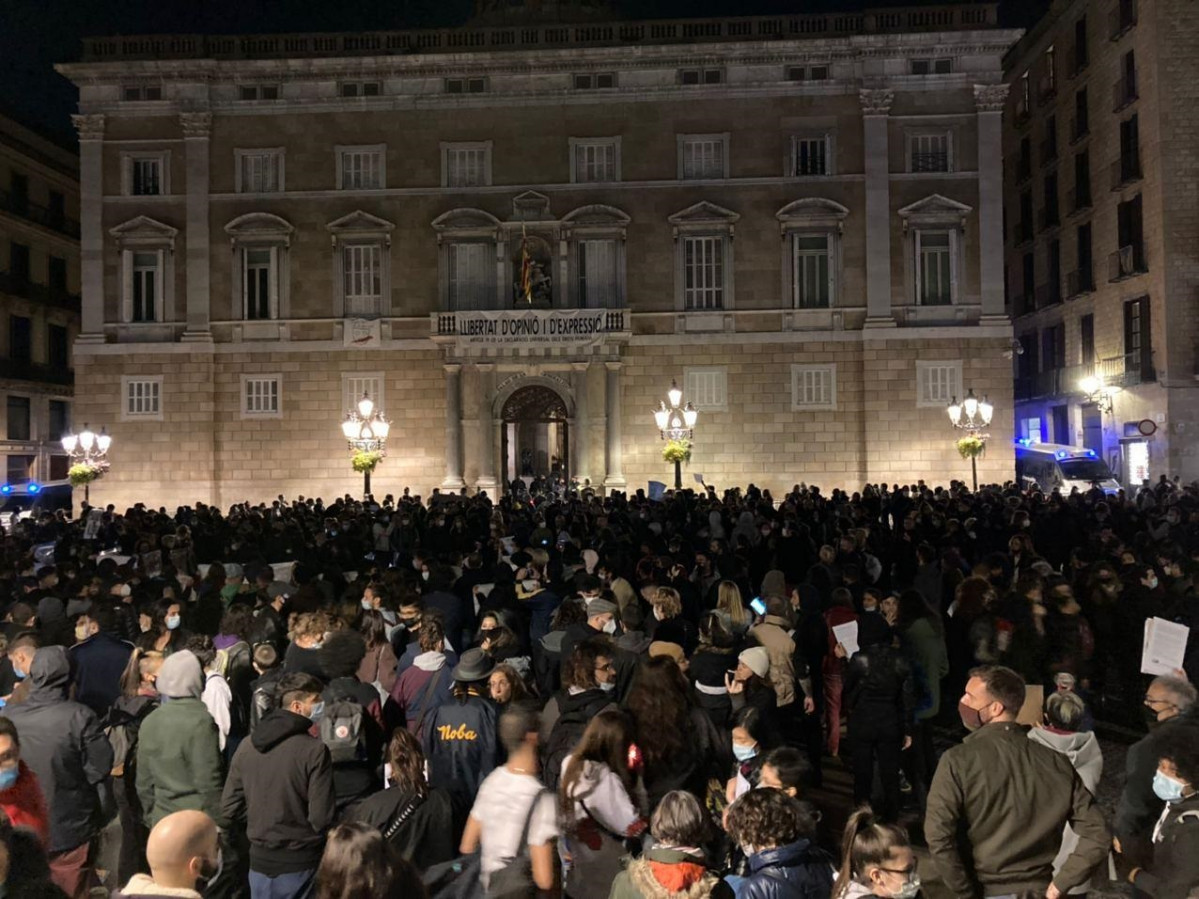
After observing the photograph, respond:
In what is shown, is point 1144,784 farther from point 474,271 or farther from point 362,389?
point 362,389

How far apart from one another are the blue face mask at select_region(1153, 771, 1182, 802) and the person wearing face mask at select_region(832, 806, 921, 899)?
1.60 m

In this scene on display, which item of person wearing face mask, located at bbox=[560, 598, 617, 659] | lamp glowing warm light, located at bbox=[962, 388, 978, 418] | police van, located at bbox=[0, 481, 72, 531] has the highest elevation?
lamp glowing warm light, located at bbox=[962, 388, 978, 418]

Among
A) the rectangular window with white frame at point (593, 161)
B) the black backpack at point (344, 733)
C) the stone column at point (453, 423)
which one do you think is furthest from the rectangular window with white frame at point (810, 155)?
the black backpack at point (344, 733)

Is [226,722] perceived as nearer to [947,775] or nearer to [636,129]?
[947,775]

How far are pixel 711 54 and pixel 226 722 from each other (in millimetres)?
28296

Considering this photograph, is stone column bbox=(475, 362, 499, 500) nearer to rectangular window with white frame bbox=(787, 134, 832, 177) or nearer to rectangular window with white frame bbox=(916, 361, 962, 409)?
rectangular window with white frame bbox=(787, 134, 832, 177)

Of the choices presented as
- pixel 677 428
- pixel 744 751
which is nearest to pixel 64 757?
pixel 744 751

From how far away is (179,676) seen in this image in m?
6.03

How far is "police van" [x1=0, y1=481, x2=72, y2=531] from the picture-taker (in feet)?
95.9

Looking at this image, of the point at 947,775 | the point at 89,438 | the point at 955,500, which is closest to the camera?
the point at 947,775

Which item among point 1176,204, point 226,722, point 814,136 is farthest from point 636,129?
point 226,722

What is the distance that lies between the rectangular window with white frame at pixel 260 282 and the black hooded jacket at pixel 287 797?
28.5 meters

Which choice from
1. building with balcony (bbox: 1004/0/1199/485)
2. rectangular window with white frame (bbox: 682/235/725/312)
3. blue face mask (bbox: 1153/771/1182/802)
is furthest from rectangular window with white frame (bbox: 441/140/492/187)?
blue face mask (bbox: 1153/771/1182/802)

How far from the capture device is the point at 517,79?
31219 millimetres
